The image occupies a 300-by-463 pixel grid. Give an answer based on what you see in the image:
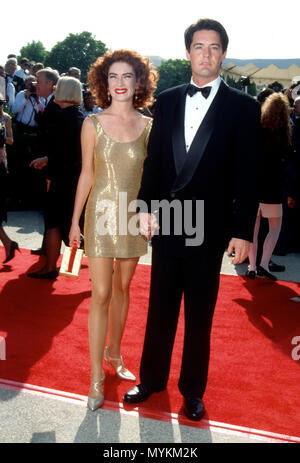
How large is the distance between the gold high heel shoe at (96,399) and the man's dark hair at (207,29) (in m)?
1.90

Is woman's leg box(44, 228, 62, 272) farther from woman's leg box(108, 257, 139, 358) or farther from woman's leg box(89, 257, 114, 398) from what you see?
woman's leg box(89, 257, 114, 398)

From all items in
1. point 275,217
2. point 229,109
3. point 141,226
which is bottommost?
point 275,217

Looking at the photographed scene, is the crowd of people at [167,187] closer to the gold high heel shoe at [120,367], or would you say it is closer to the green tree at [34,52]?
the gold high heel shoe at [120,367]

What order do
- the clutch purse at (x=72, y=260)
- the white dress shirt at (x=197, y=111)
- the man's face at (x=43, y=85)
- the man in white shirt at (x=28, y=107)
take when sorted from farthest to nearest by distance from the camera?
1. the man in white shirt at (x=28, y=107)
2. the man's face at (x=43, y=85)
3. the clutch purse at (x=72, y=260)
4. the white dress shirt at (x=197, y=111)

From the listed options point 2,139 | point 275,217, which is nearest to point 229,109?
point 275,217

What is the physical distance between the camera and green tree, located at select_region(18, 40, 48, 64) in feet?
253

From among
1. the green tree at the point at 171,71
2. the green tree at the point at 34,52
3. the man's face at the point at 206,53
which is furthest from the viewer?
the green tree at the point at 171,71

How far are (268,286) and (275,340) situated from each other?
1.52 metres

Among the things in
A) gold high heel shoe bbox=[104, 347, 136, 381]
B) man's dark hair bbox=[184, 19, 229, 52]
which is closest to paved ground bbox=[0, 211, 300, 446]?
gold high heel shoe bbox=[104, 347, 136, 381]

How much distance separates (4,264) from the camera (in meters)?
5.99

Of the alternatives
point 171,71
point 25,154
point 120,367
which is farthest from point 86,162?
point 171,71

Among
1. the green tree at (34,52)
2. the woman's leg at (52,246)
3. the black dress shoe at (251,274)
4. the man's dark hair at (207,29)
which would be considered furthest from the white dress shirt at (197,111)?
the green tree at (34,52)

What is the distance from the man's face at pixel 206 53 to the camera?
9.00 feet
